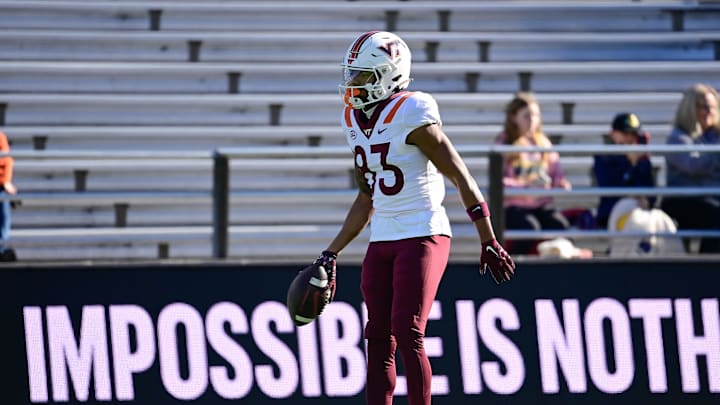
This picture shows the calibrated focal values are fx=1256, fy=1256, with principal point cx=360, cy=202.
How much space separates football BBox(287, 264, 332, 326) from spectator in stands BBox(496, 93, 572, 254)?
2127mm

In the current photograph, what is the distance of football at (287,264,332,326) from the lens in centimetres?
508

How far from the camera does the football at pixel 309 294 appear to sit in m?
5.08

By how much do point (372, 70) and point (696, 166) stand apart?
9.63 ft

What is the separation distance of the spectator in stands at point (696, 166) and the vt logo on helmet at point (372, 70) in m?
2.74

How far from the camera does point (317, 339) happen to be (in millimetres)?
6387

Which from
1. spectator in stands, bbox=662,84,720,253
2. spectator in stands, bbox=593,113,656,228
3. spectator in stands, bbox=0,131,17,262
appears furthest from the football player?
spectator in stands, bbox=662,84,720,253

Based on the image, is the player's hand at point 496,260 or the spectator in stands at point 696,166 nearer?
the player's hand at point 496,260

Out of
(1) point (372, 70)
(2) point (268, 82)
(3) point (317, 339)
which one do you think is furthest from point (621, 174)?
(2) point (268, 82)

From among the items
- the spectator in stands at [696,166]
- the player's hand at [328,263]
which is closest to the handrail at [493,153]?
the spectator in stands at [696,166]

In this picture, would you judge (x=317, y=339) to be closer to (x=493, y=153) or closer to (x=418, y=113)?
(x=493, y=153)

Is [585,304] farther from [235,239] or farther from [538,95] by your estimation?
[538,95]

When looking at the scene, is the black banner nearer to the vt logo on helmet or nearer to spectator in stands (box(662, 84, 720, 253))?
spectator in stands (box(662, 84, 720, 253))

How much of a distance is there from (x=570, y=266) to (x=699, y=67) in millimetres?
4720

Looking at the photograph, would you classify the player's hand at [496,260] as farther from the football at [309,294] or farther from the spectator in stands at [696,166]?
the spectator in stands at [696,166]
